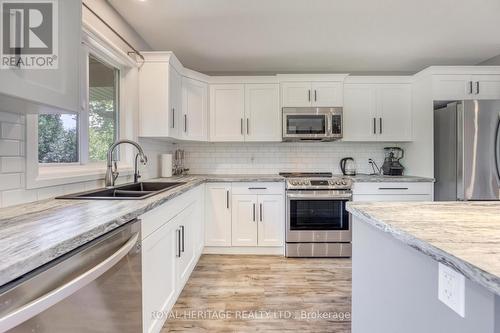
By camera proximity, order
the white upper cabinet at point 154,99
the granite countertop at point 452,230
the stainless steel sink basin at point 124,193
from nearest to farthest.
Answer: the granite countertop at point 452,230 < the stainless steel sink basin at point 124,193 < the white upper cabinet at point 154,99

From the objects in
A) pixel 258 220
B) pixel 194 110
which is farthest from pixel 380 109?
pixel 194 110

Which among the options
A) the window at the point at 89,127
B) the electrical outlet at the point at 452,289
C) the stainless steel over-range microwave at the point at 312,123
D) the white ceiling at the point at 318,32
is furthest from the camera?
the stainless steel over-range microwave at the point at 312,123

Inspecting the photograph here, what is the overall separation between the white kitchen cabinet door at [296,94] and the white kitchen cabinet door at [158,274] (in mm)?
2192

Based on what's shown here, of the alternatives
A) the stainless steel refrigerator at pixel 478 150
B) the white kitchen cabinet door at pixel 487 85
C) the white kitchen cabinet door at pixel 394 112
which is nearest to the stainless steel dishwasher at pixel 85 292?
the stainless steel refrigerator at pixel 478 150

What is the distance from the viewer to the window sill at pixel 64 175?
1507 millimetres

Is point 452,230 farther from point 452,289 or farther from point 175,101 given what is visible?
point 175,101

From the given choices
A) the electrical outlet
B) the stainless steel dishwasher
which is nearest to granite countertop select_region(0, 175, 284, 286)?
the stainless steel dishwasher

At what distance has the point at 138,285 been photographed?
1.34 m

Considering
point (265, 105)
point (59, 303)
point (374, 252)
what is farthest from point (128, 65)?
point (374, 252)

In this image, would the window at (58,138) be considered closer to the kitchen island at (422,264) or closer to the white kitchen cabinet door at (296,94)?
the kitchen island at (422,264)

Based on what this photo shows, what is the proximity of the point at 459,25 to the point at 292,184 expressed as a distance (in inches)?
88.5

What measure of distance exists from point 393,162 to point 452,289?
3.20 meters

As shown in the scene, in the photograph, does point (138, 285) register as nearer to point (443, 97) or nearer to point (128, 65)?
point (128, 65)

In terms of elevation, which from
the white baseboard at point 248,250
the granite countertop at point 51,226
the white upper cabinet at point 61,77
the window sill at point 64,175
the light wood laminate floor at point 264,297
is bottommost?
the light wood laminate floor at point 264,297
